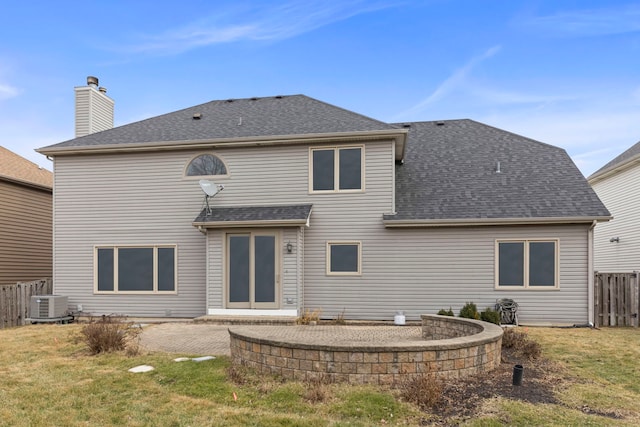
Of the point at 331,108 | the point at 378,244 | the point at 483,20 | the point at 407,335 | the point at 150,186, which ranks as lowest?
the point at 407,335

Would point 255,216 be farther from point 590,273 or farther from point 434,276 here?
point 590,273

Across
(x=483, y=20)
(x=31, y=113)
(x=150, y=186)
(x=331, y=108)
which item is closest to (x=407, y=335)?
(x=331, y=108)

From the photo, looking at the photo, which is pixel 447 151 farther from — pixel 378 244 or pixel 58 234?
pixel 58 234

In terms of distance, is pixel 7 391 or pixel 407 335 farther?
pixel 407 335

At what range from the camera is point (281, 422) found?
166 inches

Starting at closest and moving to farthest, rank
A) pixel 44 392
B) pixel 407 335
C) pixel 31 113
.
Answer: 1. pixel 44 392
2. pixel 407 335
3. pixel 31 113

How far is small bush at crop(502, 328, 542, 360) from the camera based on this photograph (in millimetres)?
6816

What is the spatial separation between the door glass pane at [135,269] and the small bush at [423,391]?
919cm

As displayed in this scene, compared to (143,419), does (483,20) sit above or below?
above

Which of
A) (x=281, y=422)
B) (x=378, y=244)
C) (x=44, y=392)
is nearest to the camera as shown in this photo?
(x=281, y=422)

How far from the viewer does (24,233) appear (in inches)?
605

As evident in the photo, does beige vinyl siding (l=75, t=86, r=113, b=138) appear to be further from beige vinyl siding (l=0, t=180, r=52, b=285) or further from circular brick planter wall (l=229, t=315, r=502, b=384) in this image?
circular brick planter wall (l=229, t=315, r=502, b=384)

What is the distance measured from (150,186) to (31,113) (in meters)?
20.0

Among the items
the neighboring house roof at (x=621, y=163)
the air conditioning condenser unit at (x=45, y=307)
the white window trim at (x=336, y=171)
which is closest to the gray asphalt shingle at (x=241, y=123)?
the white window trim at (x=336, y=171)
